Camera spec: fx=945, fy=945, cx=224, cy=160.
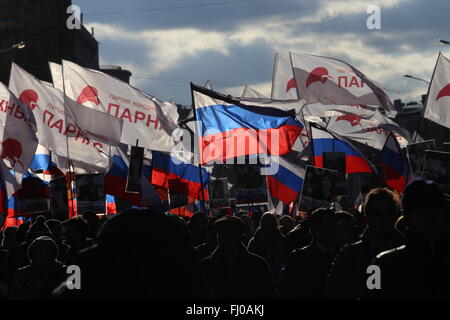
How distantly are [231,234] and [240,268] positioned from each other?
0.29 meters

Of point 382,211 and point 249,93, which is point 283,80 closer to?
point 249,93

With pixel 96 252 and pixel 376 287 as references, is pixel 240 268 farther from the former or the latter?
pixel 96 252

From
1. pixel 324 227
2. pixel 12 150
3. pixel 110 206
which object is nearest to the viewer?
pixel 324 227

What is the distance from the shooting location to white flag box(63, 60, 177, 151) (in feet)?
65.8

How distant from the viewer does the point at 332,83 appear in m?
23.3

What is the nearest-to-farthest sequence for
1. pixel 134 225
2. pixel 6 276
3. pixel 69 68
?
pixel 134 225 < pixel 6 276 < pixel 69 68

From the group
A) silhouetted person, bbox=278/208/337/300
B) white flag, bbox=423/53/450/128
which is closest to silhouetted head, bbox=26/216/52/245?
silhouetted person, bbox=278/208/337/300

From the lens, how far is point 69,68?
66.4 ft

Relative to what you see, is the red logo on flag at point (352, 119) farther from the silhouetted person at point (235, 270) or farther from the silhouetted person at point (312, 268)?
the silhouetted person at point (235, 270)

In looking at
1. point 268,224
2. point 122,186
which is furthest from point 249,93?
point 268,224

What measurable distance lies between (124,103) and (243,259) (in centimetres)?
1387

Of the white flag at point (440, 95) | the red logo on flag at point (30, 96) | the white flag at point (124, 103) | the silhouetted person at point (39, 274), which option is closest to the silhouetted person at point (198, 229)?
the silhouetted person at point (39, 274)

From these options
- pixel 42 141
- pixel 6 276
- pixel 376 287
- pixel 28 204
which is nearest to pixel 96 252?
pixel 376 287

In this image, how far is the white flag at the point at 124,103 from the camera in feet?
65.8
